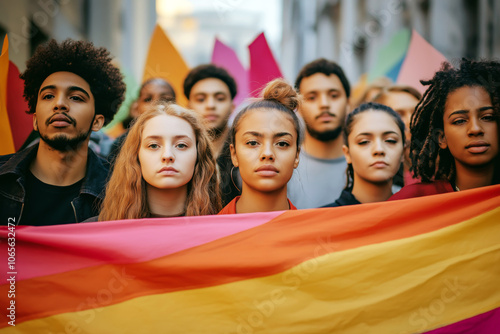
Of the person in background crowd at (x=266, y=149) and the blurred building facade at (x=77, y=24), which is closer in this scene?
the person in background crowd at (x=266, y=149)

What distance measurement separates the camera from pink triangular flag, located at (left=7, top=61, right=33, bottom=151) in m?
3.99

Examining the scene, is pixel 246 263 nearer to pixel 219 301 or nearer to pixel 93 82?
pixel 219 301

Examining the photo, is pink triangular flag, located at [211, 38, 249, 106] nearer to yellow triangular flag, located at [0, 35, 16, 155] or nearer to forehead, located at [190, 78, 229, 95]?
forehead, located at [190, 78, 229, 95]

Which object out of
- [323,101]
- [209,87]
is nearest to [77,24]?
[209,87]

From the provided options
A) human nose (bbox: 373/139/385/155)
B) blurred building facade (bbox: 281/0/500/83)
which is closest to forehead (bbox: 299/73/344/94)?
human nose (bbox: 373/139/385/155)

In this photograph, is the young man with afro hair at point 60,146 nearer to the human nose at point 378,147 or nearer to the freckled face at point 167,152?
the freckled face at point 167,152

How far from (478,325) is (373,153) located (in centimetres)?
144

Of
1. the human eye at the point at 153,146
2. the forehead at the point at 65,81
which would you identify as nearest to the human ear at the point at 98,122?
the forehead at the point at 65,81

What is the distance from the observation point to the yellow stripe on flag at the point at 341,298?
9.00ft

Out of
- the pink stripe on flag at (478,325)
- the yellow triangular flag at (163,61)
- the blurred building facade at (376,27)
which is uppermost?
A: the blurred building facade at (376,27)

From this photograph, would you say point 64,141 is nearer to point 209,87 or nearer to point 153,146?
point 153,146

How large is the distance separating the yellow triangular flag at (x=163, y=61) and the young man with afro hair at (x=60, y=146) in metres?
2.41

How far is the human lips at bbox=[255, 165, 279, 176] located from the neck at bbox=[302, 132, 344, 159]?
5.60 ft

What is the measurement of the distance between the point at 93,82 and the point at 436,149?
2598 mm
